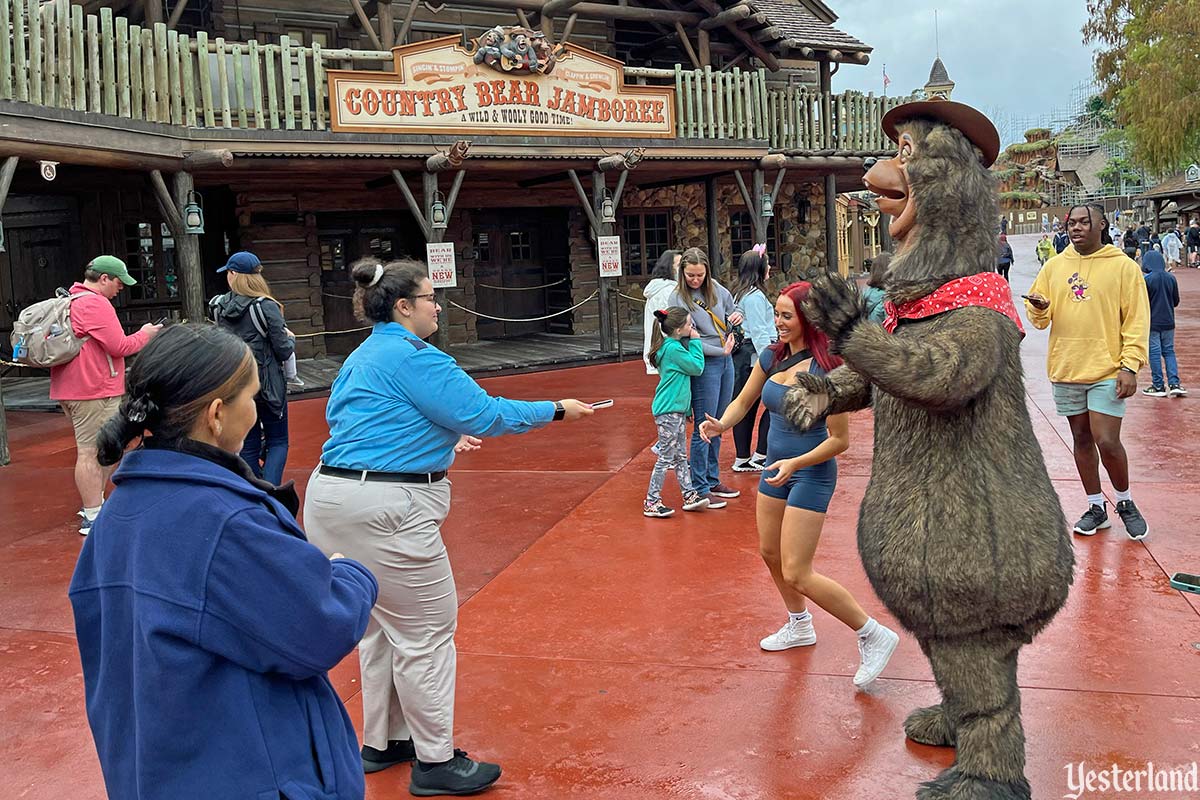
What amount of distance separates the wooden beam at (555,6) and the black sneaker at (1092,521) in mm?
11620

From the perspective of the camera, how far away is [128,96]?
10266mm

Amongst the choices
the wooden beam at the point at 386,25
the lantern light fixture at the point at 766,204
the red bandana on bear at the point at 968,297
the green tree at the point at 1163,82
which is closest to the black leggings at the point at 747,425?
the red bandana on bear at the point at 968,297

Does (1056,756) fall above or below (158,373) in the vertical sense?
below

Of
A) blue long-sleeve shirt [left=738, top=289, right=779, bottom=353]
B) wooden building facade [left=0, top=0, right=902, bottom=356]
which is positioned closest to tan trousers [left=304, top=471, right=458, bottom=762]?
blue long-sleeve shirt [left=738, top=289, right=779, bottom=353]

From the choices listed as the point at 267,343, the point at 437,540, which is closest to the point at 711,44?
the point at 267,343

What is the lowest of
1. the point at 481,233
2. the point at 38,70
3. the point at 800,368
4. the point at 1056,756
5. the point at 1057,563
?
the point at 1056,756

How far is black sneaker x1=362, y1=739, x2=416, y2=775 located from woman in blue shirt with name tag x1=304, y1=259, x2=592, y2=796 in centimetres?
20

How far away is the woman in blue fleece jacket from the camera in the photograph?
5.70ft

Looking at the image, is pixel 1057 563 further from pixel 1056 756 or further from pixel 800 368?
pixel 800 368

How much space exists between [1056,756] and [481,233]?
1551 centimetres

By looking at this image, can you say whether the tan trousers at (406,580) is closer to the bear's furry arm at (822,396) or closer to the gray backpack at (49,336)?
the bear's furry arm at (822,396)

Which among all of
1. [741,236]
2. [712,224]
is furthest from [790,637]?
[741,236]

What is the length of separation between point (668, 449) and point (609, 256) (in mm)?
8272

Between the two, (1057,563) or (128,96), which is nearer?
(1057,563)
